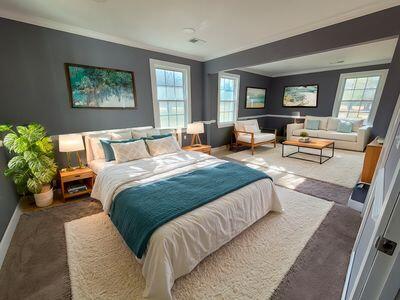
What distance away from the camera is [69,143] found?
261 cm

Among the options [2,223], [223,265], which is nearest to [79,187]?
[2,223]

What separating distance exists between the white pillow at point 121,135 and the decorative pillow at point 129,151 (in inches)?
13.6

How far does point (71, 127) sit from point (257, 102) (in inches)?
235

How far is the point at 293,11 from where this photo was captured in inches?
90.6

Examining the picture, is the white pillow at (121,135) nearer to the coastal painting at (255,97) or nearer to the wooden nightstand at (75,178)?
the wooden nightstand at (75,178)

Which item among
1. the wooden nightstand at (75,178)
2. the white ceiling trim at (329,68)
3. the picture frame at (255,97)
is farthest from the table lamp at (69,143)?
the picture frame at (255,97)

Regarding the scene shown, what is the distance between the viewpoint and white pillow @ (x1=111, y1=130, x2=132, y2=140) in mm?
3150

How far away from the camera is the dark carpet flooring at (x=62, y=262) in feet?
4.47

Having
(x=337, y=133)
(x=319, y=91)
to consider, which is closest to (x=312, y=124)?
(x=337, y=133)

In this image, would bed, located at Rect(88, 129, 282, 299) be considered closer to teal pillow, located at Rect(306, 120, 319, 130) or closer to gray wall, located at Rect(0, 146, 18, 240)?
gray wall, located at Rect(0, 146, 18, 240)

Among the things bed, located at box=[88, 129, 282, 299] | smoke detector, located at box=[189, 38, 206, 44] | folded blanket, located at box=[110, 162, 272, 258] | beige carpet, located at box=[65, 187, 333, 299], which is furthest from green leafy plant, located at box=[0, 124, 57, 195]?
smoke detector, located at box=[189, 38, 206, 44]

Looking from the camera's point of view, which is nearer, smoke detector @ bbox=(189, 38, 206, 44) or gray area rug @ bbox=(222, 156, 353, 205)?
gray area rug @ bbox=(222, 156, 353, 205)

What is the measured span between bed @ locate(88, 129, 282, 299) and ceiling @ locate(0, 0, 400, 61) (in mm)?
2049

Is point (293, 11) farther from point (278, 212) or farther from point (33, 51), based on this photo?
point (33, 51)
